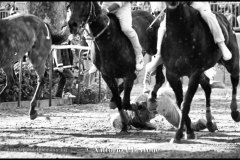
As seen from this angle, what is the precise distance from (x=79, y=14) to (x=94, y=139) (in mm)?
1835

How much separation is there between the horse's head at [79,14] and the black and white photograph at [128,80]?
1 cm

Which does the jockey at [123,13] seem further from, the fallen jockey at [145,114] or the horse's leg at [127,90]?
the fallen jockey at [145,114]

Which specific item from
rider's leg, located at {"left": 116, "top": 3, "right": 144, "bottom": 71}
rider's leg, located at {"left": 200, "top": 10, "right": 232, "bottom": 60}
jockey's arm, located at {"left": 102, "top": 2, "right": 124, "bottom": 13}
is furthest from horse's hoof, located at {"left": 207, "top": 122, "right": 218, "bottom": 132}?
jockey's arm, located at {"left": 102, "top": 2, "right": 124, "bottom": 13}

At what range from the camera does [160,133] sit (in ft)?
36.6

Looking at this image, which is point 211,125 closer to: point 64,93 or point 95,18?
point 95,18

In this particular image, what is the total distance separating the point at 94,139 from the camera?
10227mm

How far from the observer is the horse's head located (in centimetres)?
985

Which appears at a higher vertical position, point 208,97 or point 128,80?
point 128,80

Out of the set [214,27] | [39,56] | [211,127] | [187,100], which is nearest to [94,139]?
[187,100]

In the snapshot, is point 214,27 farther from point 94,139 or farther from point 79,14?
point 94,139

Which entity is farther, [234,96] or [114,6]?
[234,96]

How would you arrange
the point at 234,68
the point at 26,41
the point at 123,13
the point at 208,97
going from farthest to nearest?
the point at 26,41
the point at 234,68
the point at 208,97
the point at 123,13

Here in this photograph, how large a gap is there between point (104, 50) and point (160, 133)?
1595 millimetres

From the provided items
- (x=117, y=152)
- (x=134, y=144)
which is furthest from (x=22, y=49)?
(x=117, y=152)
